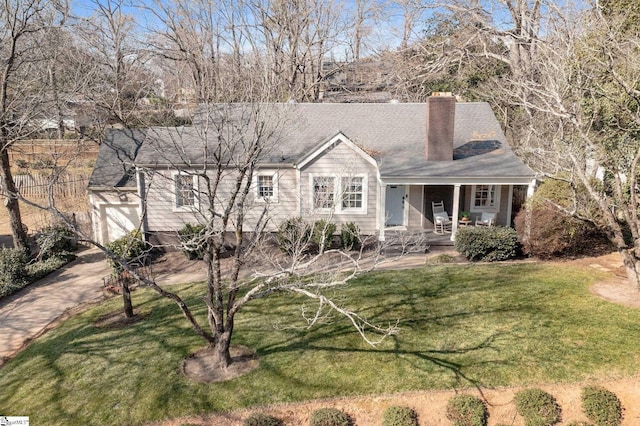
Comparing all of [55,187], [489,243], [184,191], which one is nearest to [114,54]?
[55,187]

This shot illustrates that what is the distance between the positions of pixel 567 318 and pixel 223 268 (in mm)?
10717

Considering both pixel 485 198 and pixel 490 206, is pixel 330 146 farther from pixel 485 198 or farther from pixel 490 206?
pixel 490 206

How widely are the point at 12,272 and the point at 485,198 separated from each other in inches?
683

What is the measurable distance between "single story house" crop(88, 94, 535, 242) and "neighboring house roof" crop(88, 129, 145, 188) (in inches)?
1.6

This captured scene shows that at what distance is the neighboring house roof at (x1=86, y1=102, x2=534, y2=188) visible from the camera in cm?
1736

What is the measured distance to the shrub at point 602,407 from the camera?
8.09m

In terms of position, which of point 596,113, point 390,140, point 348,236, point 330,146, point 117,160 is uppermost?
point 596,113

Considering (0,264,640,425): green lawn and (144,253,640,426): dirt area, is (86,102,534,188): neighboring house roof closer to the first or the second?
(0,264,640,425): green lawn

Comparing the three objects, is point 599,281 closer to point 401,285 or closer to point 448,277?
point 448,277

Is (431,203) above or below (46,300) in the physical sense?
above

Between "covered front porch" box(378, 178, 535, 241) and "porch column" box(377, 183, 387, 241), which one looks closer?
"porch column" box(377, 183, 387, 241)

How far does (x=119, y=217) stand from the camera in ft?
64.7

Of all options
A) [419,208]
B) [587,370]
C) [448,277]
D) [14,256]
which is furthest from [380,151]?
[14,256]

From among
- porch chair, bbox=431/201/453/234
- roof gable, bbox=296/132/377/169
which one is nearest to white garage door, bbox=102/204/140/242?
roof gable, bbox=296/132/377/169
